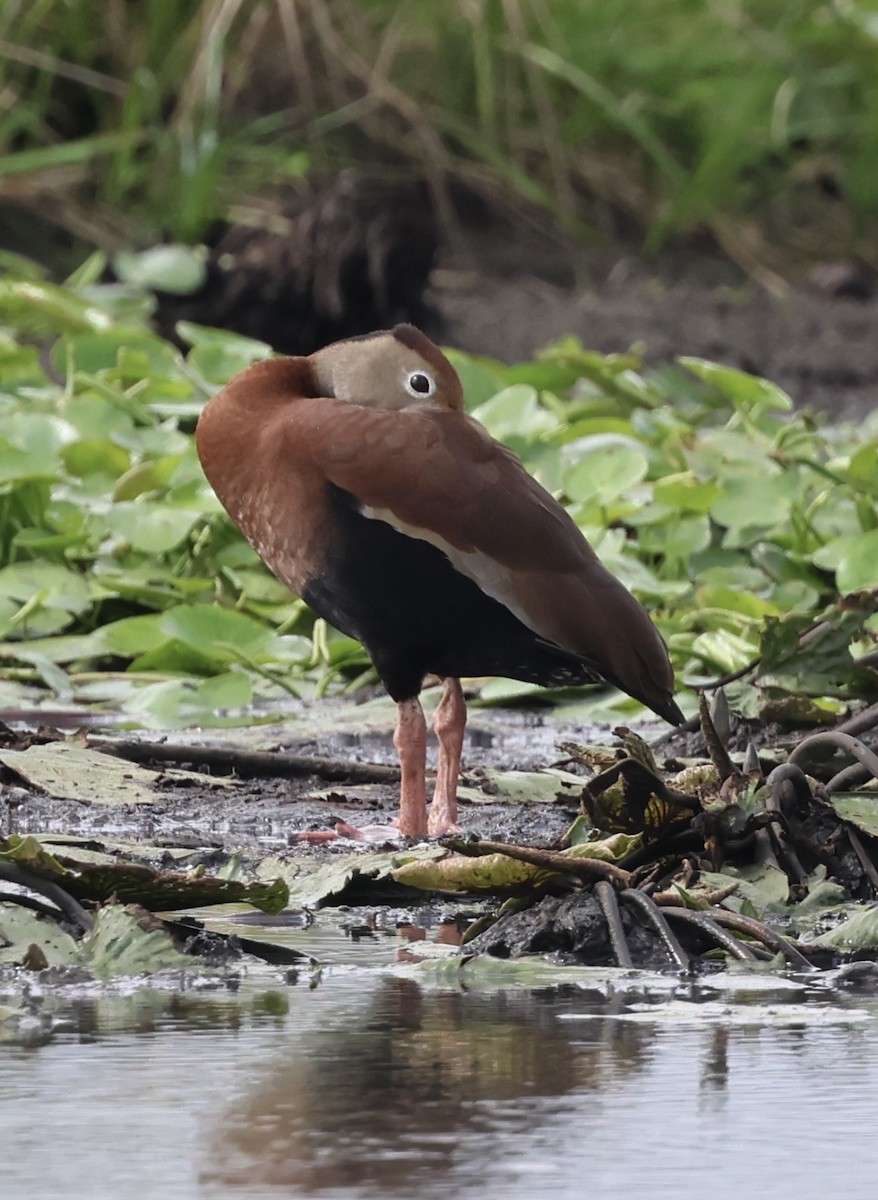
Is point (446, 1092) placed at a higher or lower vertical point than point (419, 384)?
lower

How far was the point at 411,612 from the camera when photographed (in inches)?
167

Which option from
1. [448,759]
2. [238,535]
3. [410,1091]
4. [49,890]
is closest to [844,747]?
[448,759]

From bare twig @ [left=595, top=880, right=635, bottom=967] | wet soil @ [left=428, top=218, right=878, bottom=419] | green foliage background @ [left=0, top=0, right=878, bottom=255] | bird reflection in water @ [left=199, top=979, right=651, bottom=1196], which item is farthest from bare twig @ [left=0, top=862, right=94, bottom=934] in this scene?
green foliage background @ [left=0, top=0, right=878, bottom=255]

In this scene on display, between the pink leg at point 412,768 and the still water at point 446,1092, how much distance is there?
43.9 inches

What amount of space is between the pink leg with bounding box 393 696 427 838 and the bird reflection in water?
121 centimetres

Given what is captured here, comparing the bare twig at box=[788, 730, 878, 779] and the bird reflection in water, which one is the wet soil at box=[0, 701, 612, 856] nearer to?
the bare twig at box=[788, 730, 878, 779]

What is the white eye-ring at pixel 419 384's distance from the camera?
4.47 metres

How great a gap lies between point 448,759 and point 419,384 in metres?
0.70

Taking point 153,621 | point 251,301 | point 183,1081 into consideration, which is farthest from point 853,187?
point 183,1081

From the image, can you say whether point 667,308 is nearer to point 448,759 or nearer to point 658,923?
point 448,759

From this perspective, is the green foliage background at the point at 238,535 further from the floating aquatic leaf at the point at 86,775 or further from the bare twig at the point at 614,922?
the bare twig at the point at 614,922

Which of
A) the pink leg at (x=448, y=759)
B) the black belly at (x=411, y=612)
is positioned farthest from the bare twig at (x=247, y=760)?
the black belly at (x=411, y=612)

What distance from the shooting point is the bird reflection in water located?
7.10 ft

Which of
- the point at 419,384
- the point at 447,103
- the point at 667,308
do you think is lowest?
the point at 419,384
